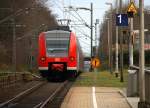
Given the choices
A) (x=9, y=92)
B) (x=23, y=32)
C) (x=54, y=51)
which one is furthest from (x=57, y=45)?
(x=23, y=32)

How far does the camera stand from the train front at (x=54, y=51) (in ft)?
149

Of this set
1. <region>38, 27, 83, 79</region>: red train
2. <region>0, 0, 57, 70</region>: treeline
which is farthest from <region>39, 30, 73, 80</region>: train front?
<region>0, 0, 57, 70</region>: treeline

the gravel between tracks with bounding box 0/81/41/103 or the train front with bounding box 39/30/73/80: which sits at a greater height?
the train front with bounding box 39/30/73/80

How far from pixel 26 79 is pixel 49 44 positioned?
6.98 meters

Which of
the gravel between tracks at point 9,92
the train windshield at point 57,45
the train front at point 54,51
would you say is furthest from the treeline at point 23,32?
the gravel between tracks at point 9,92

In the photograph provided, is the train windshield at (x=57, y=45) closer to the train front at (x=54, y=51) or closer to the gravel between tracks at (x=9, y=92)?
the train front at (x=54, y=51)

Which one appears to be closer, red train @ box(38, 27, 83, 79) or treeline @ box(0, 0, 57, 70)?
red train @ box(38, 27, 83, 79)

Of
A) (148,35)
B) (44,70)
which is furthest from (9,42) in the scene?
(44,70)

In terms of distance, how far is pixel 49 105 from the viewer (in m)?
26.2

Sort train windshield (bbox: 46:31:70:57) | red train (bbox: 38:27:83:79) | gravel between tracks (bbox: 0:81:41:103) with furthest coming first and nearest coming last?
train windshield (bbox: 46:31:70:57) → red train (bbox: 38:27:83:79) → gravel between tracks (bbox: 0:81:41:103)

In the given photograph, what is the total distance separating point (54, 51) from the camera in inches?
1795

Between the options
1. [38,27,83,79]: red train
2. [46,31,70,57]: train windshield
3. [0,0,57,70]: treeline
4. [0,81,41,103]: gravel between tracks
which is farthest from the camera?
[0,0,57,70]: treeline

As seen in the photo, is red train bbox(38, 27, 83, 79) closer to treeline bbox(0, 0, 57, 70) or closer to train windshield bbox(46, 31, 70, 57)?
train windshield bbox(46, 31, 70, 57)

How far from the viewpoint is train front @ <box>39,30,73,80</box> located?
45531mm
